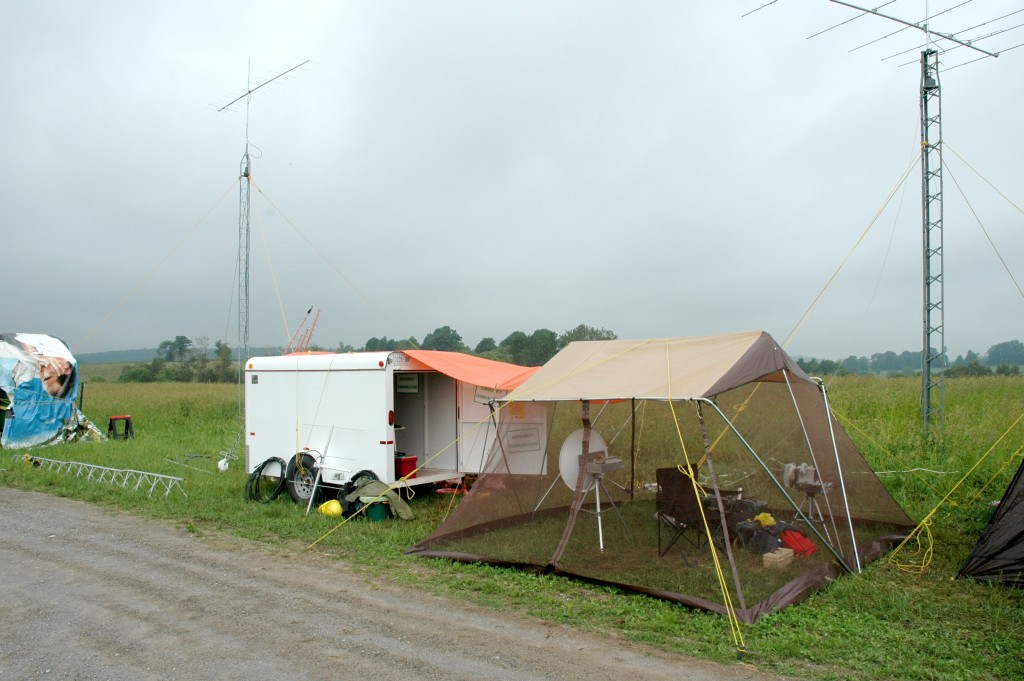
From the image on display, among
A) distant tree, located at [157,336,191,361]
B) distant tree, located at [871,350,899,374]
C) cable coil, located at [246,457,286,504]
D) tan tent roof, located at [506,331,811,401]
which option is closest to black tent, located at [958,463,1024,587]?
tan tent roof, located at [506,331,811,401]

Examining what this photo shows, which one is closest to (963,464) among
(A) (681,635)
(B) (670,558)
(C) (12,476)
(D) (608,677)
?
(B) (670,558)

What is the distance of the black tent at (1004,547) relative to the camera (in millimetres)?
5809

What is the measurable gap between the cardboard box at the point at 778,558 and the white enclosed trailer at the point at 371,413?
12.2 ft

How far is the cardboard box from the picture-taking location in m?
5.84

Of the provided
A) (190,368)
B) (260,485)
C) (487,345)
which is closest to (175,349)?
(190,368)

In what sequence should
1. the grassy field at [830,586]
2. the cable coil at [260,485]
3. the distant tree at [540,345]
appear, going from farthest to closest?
the distant tree at [540,345]
the cable coil at [260,485]
the grassy field at [830,586]

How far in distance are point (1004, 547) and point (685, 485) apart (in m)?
2.55

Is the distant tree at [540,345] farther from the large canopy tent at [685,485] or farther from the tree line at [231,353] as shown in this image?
the large canopy tent at [685,485]

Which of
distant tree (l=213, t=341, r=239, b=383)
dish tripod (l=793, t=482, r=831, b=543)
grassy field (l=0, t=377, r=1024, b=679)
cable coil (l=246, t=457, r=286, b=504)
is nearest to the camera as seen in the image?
grassy field (l=0, t=377, r=1024, b=679)

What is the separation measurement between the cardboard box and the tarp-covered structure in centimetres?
1492

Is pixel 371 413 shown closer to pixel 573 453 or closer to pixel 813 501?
pixel 573 453

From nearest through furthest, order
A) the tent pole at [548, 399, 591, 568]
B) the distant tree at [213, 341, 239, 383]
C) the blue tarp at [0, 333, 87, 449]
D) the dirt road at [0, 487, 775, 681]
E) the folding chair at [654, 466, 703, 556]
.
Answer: the dirt road at [0, 487, 775, 681]
the folding chair at [654, 466, 703, 556]
the tent pole at [548, 399, 591, 568]
the blue tarp at [0, 333, 87, 449]
the distant tree at [213, 341, 239, 383]

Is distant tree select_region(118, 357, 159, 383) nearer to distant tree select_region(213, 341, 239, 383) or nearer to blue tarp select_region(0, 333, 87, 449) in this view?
distant tree select_region(213, 341, 239, 383)

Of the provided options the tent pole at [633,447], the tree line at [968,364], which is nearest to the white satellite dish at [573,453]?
the tent pole at [633,447]
